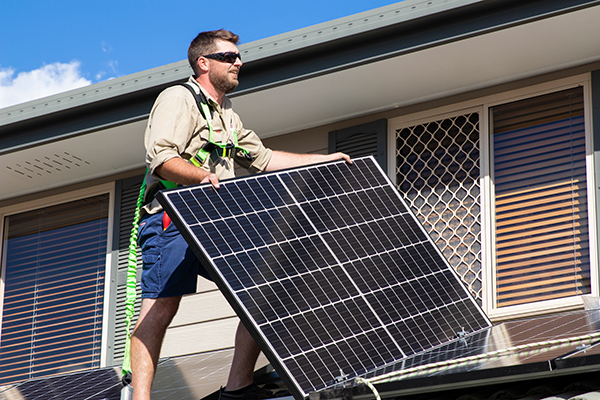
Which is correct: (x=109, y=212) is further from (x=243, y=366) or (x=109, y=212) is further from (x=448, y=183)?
(x=243, y=366)

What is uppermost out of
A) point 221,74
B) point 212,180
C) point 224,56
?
point 224,56

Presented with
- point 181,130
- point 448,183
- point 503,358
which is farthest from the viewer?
point 448,183

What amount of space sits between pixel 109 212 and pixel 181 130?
4582 mm

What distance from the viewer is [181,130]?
4922 millimetres

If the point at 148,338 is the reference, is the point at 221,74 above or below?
above

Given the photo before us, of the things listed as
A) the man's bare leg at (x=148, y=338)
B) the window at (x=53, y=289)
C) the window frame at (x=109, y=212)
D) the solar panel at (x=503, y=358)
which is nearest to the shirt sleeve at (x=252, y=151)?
the man's bare leg at (x=148, y=338)

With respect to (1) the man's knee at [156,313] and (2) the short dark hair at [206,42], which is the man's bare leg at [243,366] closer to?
(1) the man's knee at [156,313]

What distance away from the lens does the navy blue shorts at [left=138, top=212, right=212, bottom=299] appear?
4.84m

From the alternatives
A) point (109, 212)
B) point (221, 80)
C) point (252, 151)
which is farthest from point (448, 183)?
point (109, 212)

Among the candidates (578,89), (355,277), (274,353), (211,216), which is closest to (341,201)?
(355,277)

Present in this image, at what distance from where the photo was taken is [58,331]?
9227mm

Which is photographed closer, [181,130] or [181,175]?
[181,175]

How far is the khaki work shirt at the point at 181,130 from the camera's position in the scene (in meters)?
4.83

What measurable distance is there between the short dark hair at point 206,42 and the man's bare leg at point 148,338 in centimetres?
155
